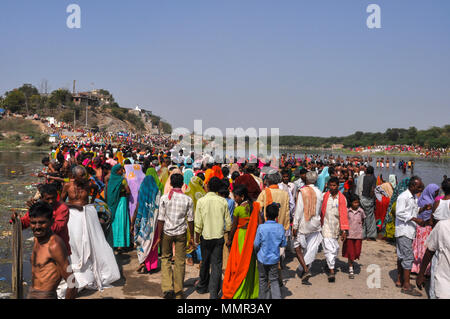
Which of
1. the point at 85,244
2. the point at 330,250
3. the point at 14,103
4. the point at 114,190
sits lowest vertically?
the point at 330,250

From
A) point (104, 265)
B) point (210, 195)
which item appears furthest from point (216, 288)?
point (104, 265)

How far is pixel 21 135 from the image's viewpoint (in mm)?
55594

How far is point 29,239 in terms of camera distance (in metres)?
7.33

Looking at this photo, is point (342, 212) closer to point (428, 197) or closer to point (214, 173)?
point (428, 197)

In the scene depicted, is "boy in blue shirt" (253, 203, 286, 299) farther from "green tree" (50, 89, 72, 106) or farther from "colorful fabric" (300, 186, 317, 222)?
"green tree" (50, 89, 72, 106)

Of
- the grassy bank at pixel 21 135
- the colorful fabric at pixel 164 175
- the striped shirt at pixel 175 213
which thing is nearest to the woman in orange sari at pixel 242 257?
the striped shirt at pixel 175 213

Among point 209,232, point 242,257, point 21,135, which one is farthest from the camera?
point 21,135

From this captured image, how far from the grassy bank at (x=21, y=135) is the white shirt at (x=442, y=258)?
50383 millimetres

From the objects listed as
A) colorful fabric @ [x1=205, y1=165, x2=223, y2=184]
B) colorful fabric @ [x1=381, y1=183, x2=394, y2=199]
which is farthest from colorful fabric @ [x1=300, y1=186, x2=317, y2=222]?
colorful fabric @ [x1=381, y1=183, x2=394, y2=199]

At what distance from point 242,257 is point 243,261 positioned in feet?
0.17

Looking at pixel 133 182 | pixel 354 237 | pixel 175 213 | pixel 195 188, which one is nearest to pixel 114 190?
pixel 133 182

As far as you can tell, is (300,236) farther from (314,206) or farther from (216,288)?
(216,288)

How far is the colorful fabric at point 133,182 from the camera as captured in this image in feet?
21.0

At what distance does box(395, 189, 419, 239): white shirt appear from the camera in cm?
488
